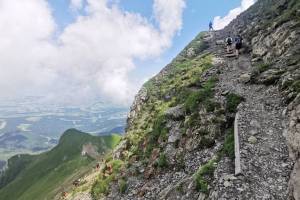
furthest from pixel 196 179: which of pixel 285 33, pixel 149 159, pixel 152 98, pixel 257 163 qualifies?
pixel 152 98

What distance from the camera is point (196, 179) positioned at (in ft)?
75.0

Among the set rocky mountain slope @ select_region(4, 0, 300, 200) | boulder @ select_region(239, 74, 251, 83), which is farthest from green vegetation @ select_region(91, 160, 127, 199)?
boulder @ select_region(239, 74, 251, 83)

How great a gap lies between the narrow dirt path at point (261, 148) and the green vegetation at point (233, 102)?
0.62 metres

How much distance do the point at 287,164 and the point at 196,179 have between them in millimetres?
6286

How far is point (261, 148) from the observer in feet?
74.7

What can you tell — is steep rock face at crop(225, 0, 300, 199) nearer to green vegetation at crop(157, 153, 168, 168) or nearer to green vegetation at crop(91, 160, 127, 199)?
green vegetation at crop(157, 153, 168, 168)

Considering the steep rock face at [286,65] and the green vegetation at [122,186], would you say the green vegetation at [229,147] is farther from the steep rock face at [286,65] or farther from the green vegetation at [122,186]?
the green vegetation at [122,186]

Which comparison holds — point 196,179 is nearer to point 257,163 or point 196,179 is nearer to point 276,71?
point 257,163

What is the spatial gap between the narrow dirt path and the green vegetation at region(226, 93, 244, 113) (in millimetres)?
622

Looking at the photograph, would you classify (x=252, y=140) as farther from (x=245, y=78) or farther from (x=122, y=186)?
(x=245, y=78)

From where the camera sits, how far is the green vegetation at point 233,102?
31.1 m

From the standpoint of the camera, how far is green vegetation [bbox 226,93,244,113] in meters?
31.1

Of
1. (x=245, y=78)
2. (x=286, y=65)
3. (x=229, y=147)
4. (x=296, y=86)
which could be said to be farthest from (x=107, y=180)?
(x=286, y=65)

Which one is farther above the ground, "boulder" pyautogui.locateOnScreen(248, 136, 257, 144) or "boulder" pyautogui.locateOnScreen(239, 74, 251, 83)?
"boulder" pyautogui.locateOnScreen(239, 74, 251, 83)
